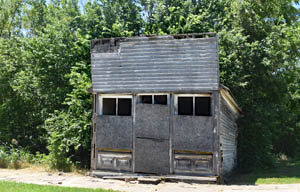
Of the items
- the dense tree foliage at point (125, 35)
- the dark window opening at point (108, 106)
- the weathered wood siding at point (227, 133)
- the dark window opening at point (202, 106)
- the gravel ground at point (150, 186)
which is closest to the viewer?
the gravel ground at point (150, 186)

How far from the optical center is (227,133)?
15.2m

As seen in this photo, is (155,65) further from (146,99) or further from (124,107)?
(124,107)

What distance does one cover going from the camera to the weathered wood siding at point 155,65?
12.3 metres

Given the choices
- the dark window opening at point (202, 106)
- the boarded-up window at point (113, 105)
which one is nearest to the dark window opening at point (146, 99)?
the boarded-up window at point (113, 105)

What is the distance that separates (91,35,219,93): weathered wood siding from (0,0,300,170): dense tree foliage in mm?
3134

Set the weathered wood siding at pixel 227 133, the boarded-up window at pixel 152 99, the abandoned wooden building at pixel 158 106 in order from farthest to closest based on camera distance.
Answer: the weathered wood siding at pixel 227 133
the boarded-up window at pixel 152 99
the abandoned wooden building at pixel 158 106

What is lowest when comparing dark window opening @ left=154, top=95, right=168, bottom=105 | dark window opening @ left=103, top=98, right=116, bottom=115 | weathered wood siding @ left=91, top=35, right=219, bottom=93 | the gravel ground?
the gravel ground

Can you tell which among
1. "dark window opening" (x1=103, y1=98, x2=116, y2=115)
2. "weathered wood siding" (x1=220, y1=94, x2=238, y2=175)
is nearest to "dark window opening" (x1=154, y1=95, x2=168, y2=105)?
"dark window opening" (x1=103, y1=98, x2=116, y2=115)

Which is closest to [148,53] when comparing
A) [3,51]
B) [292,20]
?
[3,51]

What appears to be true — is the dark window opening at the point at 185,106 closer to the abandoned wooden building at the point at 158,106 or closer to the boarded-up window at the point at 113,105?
the boarded-up window at the point at 113,105

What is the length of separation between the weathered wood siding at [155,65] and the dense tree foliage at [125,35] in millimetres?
3134

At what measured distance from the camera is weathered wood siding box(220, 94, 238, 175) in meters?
13.4

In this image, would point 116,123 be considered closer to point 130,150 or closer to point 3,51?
point 130,150

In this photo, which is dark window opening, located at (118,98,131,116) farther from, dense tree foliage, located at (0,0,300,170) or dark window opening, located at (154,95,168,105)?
dark window opening, located at (154,95,168,105)
